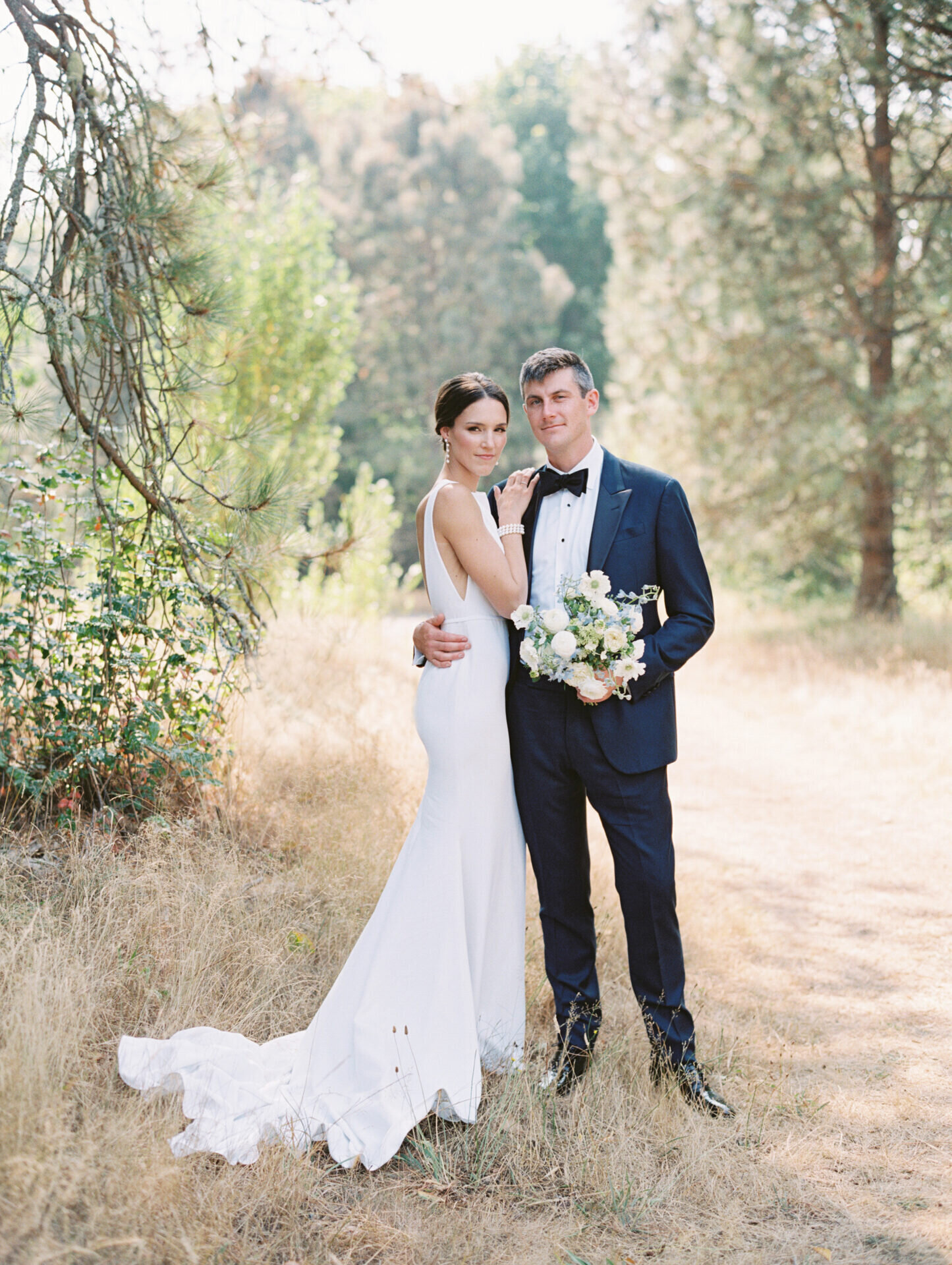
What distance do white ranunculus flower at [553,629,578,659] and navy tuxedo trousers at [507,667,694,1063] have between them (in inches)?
14.5

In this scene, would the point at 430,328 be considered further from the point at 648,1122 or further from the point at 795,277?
the point at 648,1122

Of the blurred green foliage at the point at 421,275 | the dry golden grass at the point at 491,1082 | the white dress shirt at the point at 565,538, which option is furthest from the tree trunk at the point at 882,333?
the blurred green foliage at the point at 421,275

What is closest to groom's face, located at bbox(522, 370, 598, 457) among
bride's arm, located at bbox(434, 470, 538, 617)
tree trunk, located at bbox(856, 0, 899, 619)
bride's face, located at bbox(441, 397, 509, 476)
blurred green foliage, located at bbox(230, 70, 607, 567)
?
bride's face, located at bbox(441, 397, 509, 476)

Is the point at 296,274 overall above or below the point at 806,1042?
above

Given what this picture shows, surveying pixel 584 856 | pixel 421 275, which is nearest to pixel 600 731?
pixel 584 856

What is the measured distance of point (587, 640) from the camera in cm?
291

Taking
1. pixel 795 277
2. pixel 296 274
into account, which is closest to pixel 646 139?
pixel 795 277

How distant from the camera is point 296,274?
36.5ft

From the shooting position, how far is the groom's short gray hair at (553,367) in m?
3.19

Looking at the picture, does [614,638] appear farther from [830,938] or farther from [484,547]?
[830,938]

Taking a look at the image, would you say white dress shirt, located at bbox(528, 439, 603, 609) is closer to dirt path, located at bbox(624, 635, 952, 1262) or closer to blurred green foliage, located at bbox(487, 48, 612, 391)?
dirt path, located at bbox(624, 635, 952, 1262)

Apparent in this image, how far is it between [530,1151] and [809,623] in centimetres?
1105

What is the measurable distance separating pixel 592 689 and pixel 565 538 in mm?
601

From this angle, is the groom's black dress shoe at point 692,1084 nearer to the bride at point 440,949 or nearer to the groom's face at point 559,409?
the bride at point 440,949
